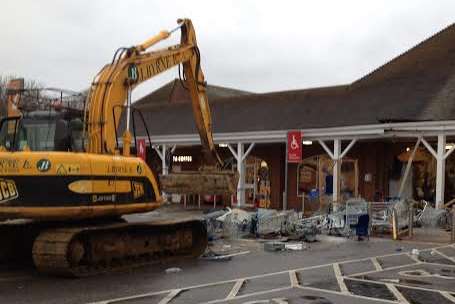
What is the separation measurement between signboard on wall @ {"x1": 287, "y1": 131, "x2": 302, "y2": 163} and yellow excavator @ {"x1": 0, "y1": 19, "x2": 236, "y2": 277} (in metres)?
11.2

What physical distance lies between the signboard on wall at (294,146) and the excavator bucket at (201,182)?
32.7ft

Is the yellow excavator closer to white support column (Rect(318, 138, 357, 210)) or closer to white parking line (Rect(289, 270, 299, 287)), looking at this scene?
white parking line (Rect(289, 270, 299, 287))

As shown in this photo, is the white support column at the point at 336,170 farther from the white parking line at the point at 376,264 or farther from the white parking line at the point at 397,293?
the white parking line at the point at 397,293

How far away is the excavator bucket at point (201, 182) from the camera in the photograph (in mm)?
14711

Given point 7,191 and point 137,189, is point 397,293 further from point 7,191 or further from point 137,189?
point 7,191

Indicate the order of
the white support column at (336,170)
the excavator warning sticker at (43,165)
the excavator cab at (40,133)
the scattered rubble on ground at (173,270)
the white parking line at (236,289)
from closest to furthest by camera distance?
the white parking line at (236,289)
the excavator warning sticker at (43,165)
the excavator cab at (40,133)
the scattered rubble on ground at (173,270)
the white support column at (336,170)

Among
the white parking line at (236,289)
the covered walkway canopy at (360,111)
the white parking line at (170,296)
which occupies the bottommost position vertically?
the white parking line at (170,296)

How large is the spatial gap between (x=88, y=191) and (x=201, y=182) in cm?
417

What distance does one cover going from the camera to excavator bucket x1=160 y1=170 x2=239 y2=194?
14711 mm

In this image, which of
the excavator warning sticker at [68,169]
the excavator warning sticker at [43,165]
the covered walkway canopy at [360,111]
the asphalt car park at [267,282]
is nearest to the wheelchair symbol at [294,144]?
the covered walkway canopy at [360,111]

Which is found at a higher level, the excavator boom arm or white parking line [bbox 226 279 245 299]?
the excavator boom arm

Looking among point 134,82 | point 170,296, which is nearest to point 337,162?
point 134,82

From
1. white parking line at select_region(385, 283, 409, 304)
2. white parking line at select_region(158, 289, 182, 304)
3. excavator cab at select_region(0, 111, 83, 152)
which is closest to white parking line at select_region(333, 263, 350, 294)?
white parking line at select_region(385, 283, 409, 304)

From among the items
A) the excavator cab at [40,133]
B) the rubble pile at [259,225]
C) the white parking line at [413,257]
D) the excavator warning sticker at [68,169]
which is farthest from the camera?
the rubble pile at [259,225]
